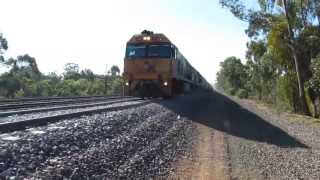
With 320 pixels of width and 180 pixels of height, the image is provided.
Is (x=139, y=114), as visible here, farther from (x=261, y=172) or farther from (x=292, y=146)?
(x=261, y=172)

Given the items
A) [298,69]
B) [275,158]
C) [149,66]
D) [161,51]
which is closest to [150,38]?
[161,51]

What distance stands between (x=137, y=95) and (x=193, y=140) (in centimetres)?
1417

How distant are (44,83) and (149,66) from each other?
142 feet

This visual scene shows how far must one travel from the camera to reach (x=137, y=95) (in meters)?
26.8

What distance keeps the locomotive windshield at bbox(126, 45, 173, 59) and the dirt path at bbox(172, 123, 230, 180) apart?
12.8 metres

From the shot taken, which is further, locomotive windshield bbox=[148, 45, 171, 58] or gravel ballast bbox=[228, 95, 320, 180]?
locomotive windshield bbox=[148, 45, 171, 58]

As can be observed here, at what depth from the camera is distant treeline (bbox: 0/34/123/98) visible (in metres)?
53.4

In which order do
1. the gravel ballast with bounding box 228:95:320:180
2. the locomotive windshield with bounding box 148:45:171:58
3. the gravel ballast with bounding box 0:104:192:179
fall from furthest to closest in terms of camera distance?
the locomotive windshield with bounding box 148:45:171:58 → the gravel ballast with bounding box 228:95:320:180 → the gravel ballast with bounding box 0:104:192:179

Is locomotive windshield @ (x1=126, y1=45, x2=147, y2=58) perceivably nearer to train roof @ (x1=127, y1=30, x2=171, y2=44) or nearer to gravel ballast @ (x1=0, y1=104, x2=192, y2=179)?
train roof @ (x1=127, y1=30, x2=171, y2=44)

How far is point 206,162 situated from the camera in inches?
392

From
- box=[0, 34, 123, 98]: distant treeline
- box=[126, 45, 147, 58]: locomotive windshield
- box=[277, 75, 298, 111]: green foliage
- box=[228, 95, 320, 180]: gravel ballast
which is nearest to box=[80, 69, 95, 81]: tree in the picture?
box=[0, 34, 123, 98]: distant treeline

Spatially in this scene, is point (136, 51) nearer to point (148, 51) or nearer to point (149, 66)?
point (148, 51)

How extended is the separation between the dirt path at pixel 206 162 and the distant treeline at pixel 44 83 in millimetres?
33649

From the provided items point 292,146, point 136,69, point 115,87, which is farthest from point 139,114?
point 115,87
